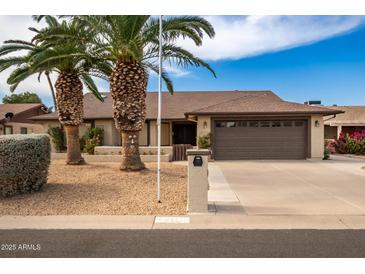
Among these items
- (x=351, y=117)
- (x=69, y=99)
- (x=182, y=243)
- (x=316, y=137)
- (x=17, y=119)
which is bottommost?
(x=182, y=243)

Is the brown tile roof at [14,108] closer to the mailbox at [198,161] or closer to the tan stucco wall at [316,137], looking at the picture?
the tan stucco wall at [316,137]

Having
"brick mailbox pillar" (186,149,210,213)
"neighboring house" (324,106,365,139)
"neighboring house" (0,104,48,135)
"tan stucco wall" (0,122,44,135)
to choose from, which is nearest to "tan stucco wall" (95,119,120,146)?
"neighboring house" (0,104,48,135)

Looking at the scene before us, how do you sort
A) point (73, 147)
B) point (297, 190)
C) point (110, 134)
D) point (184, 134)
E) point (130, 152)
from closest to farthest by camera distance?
1. point (297, 190)
2. point (130, 152)
3. point (73, 147)
4. point (110, 134)
5. point (184, 134)

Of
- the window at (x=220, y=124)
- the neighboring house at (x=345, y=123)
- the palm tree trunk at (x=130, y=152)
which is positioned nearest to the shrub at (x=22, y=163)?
the palm tree trunk at (x=130, y=152)

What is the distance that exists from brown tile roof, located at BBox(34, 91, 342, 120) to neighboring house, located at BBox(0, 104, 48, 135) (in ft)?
24.9

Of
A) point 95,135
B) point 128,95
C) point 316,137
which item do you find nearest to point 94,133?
point 95,135

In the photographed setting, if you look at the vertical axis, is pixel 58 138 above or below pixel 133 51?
below

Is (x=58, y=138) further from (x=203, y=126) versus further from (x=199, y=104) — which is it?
(x=199, y=104)

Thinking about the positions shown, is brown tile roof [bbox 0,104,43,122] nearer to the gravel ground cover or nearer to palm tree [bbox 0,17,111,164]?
palm tree [bbox 0,17,111,164]

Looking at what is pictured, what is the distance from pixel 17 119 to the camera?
30.6 meters

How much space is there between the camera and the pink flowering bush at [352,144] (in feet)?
72.6

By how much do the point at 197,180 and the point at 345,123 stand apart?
973 inches

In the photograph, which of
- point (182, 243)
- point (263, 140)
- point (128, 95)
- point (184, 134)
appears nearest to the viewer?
point (182, 243)

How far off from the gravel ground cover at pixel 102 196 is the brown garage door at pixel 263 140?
277 inches
